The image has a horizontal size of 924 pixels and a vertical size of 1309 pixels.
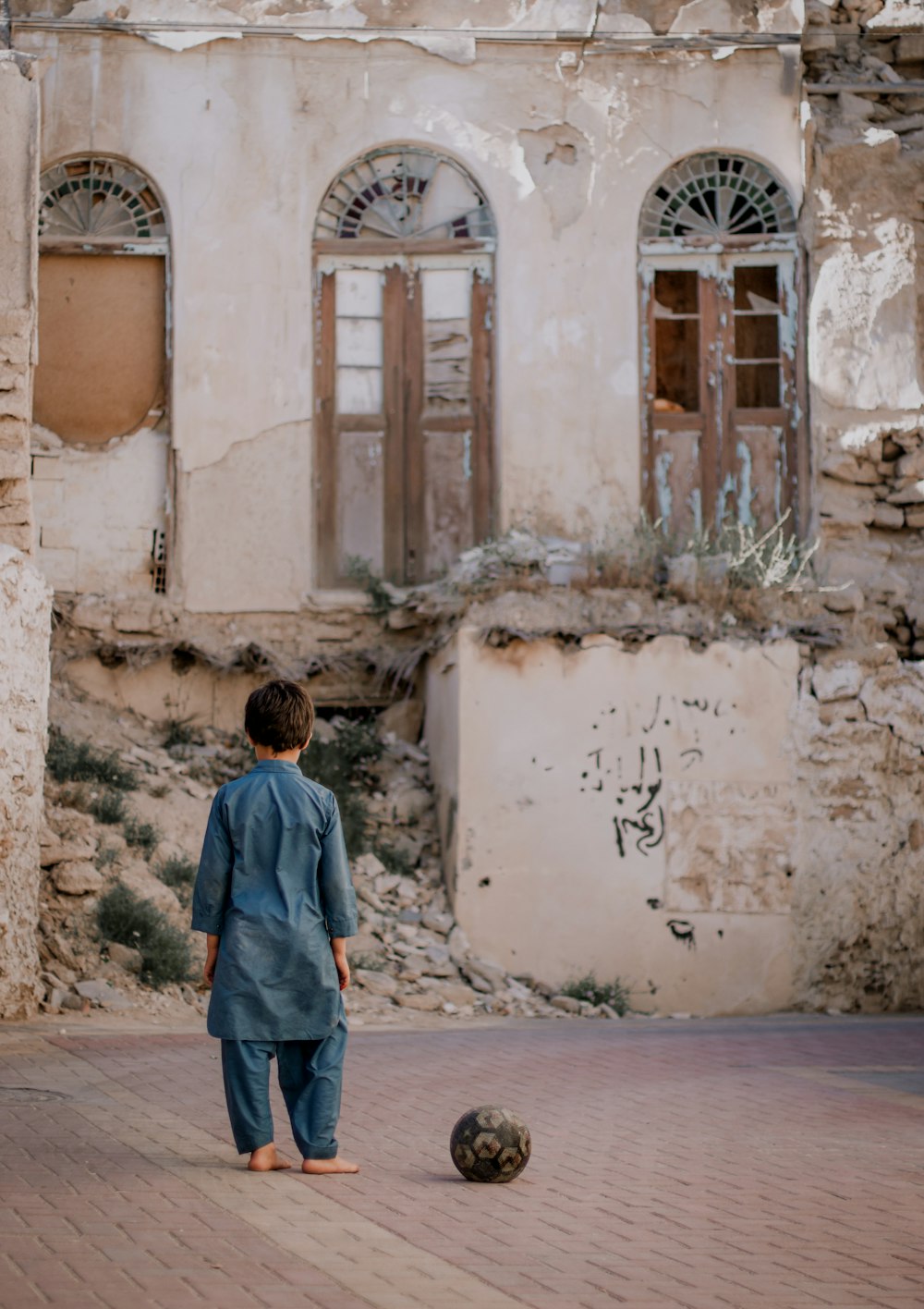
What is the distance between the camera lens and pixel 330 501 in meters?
14.4

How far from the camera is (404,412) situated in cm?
1448

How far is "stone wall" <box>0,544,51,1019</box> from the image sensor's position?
8.92m

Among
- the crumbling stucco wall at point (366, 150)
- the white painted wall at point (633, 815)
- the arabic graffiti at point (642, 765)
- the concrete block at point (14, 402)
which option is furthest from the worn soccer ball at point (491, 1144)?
the crumbling stucco wall at point (366, 150)

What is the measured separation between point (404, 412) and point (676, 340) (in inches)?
103

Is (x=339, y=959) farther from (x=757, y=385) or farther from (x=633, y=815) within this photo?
(x=757, y=385)

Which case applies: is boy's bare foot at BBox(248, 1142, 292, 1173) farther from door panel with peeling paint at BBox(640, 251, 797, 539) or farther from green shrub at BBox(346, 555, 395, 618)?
door panel with peeling paint at BBox(640, 251, 797, 539)

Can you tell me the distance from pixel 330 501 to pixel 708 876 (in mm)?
5005

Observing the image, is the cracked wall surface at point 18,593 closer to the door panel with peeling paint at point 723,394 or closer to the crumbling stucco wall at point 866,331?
the door panel with peeling paint at point 723,394

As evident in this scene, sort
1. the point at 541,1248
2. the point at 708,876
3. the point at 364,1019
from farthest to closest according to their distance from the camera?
the point at 708,876 → the point at 364,1019 → the point at 541,1248

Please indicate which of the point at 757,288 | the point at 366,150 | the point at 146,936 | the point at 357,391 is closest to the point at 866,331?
the point at 757,288

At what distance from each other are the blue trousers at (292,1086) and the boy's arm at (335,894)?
0.23 m

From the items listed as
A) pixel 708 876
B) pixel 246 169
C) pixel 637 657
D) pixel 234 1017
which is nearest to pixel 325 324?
pixel 246 169

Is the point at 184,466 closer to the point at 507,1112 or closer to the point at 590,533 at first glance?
the point at 590,533

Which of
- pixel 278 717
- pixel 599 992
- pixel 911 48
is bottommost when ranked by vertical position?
pixel 599 992
